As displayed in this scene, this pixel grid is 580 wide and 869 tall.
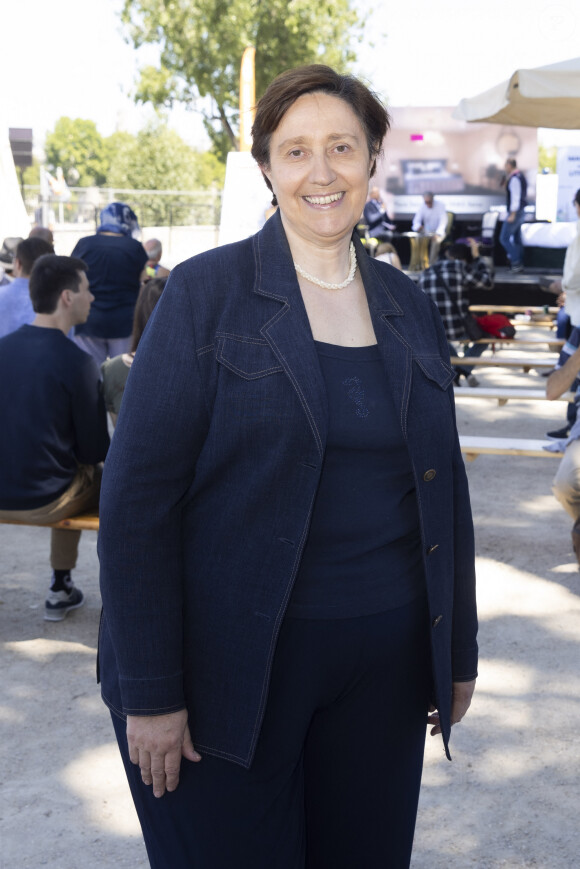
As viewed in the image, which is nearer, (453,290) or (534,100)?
(534,100)

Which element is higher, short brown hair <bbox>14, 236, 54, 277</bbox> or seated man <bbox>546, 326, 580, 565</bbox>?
short brown hair <bbox>14, 236, 54, 277</bbox>

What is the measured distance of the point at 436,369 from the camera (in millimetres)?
2094

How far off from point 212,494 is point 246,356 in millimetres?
256

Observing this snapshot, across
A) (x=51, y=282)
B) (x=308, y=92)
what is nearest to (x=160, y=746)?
(x=308, y=92)

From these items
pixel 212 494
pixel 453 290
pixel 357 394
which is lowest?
pixel 453 290

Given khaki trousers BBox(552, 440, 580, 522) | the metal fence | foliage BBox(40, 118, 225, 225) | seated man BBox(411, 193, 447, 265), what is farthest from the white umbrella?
foliage BBox(40, 118, 225, 225)

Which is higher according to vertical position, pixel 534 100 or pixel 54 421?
pixel 534 100

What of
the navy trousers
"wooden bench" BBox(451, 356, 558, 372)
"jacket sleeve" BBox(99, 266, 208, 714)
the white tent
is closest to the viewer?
"jacket sleeve" BBox(99, 266, 208, 714)

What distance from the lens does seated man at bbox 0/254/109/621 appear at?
4652mm

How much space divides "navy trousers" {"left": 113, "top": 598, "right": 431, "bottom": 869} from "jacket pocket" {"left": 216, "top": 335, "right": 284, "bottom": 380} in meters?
0.46

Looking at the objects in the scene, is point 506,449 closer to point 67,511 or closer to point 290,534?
point 67,511

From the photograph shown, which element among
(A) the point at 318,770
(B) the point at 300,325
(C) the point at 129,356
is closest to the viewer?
(B) the point at 300,325

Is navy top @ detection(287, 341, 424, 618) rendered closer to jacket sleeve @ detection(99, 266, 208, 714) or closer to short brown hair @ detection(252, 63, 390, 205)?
jacket sleeve @ detection(99, 266, 208, 714)

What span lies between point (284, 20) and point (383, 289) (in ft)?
117
